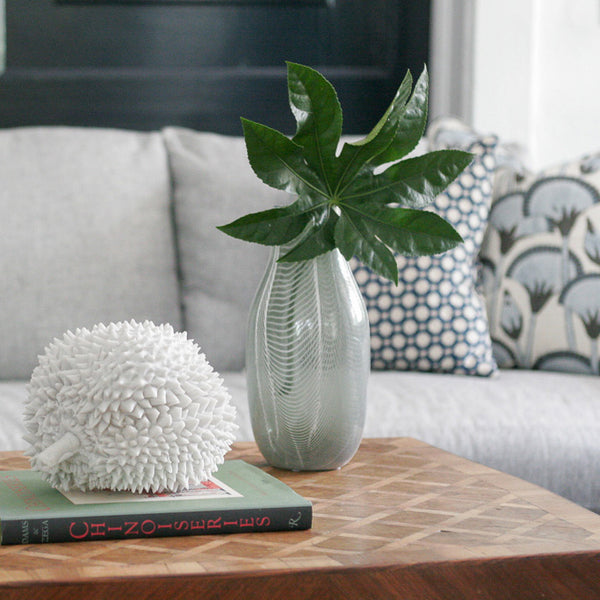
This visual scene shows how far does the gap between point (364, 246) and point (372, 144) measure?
0.30 feet

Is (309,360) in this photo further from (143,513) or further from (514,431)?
(514,431)

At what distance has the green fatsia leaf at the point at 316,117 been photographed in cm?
78

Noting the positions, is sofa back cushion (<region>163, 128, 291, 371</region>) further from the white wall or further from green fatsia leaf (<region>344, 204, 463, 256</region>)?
the white wall

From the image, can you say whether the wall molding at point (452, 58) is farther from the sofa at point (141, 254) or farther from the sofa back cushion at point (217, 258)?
the sofa back cushion at point (217, 258)

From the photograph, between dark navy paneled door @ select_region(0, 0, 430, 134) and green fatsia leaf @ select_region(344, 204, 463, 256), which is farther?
dark navy paneled door @ select_region(0, 0, 430, 134)

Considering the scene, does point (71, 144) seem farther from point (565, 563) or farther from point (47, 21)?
point (565, 563)

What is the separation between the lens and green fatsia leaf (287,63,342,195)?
2.57 feet

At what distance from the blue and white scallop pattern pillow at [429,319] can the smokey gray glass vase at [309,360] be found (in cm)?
74

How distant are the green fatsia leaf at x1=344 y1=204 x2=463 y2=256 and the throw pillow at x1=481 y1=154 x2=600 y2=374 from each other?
93cm

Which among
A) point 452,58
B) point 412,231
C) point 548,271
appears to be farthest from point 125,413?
point 452,58

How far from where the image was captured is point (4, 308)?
1562 mm

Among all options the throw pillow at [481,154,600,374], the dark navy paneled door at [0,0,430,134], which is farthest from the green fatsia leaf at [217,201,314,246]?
the dark navy paneled door at [0,0,430,134]

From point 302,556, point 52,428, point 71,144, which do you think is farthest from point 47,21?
point 302,556

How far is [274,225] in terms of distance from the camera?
806mm
